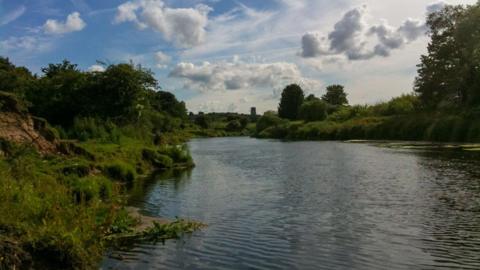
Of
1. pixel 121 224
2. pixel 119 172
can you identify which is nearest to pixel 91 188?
pixel 121 224

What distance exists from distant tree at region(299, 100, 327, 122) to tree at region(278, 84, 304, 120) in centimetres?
2369

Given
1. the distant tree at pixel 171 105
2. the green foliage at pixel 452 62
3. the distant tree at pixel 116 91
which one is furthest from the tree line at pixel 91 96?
the distant tree at pixel 171 105

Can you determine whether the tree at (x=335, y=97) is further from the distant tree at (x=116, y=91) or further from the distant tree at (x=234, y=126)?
the distant tree at (x=116, y=91)

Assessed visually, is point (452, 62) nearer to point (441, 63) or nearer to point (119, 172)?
point (441, 63)

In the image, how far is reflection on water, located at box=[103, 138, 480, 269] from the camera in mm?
12531

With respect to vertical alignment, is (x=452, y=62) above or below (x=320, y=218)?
above

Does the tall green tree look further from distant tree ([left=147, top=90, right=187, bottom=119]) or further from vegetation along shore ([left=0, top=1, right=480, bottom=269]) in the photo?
distant tree ([left=147, top=90, right=187, bottom=119])

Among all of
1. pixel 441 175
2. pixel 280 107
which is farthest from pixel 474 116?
pixel 280 107

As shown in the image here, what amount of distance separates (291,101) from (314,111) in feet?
92.6

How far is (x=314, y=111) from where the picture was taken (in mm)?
122312

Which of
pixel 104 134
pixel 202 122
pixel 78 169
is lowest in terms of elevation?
pixel 78 169

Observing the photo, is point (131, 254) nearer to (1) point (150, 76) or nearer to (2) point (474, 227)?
(2) point (474, 227)

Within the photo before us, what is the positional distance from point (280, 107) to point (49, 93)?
4373 inches

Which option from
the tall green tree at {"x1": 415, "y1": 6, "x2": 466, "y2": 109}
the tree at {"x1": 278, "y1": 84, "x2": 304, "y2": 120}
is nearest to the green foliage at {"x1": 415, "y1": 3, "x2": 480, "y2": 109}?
the tall green tree at {"x1": 415, "y1": 6, "x2": 466, "y2": 109}
